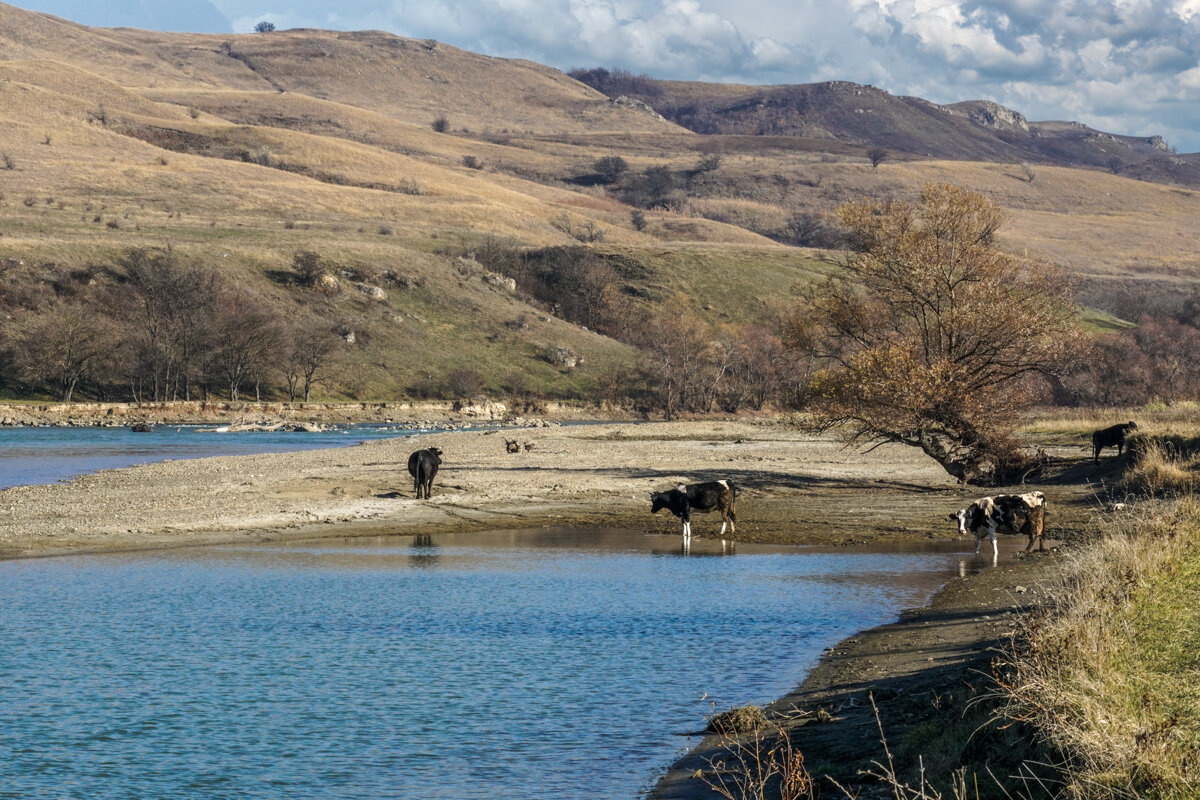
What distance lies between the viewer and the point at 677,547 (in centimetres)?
2502

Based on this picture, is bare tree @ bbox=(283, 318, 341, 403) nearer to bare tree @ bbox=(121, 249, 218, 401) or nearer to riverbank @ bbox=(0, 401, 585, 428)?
riverbank @ bbox=(0, 401, 585, 428)

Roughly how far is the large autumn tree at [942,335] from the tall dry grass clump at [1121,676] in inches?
786

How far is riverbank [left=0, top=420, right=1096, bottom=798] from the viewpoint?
44.9 feet

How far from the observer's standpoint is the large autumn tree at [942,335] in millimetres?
34094

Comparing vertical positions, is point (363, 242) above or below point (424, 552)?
above

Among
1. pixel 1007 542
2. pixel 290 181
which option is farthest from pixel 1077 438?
pixel 290 181

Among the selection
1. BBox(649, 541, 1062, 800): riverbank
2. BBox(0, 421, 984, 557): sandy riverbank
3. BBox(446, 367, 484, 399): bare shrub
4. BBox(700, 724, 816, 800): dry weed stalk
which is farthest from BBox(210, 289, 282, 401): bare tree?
BBox(700, 724, 816, 800): dry weed stalk

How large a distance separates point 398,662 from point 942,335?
1037 inches

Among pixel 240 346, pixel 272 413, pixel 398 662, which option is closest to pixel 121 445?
pixel 272 413

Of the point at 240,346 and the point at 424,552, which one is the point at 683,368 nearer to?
the point at 240,346

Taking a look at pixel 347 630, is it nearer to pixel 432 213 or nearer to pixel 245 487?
pixel 245 487

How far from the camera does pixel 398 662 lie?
48.0ft

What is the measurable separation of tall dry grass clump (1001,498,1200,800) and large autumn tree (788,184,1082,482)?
Answer: 19968mm

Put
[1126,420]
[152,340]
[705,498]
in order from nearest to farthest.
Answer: [705,498] → [1126,420] → [152,340]
